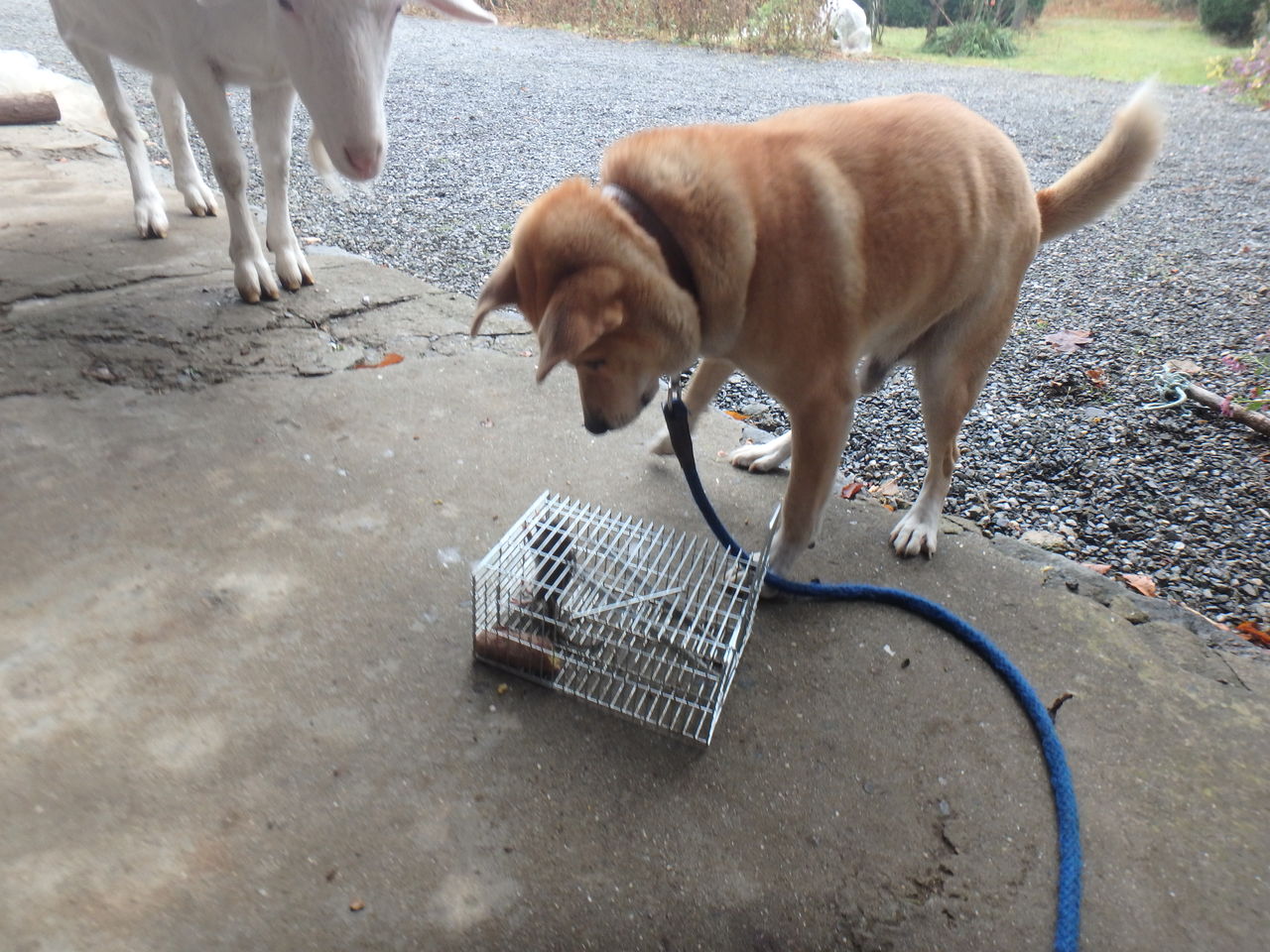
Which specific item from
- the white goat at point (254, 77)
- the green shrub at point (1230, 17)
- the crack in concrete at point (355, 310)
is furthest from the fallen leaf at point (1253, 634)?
the green shrub at point (1230, 17)

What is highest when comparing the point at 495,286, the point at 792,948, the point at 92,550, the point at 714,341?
the point at 495,286

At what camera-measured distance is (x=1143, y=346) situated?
340 centimetres

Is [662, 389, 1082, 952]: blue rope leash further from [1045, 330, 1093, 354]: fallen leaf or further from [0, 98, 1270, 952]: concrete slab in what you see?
[1045, 330, 1093, 354]: fallen leaf

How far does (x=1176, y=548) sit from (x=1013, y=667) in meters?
0.89

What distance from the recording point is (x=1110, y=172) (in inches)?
79.2

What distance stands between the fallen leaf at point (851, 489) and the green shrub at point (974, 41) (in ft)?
36.7

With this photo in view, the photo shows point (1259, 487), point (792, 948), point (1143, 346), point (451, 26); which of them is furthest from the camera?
point (451, 26)

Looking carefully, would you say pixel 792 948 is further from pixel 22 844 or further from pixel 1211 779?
pixel 22 844

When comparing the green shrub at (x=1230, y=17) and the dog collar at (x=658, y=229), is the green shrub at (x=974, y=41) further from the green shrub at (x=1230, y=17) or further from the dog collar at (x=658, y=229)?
the dog collar at (x=658, y=229)

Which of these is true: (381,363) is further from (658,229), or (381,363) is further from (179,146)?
(179,146)

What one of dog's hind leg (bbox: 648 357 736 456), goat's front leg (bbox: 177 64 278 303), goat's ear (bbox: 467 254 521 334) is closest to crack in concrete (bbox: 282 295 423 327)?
goat's front leg (bbox: 177 64 278 303)

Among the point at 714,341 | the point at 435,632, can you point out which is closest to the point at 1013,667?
the point at 714,341

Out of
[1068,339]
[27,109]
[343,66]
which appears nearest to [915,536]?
[1068,339]

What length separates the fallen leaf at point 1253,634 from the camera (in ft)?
6.20
